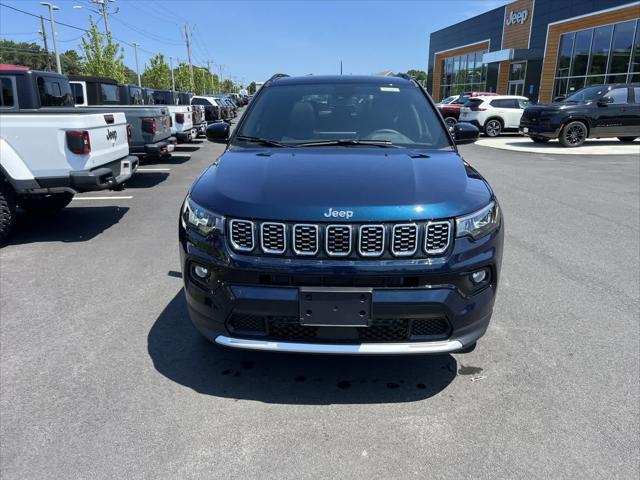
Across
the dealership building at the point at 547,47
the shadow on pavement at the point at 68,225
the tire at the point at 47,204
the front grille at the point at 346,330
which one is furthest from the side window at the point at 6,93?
the dealership building at the point at 547,47

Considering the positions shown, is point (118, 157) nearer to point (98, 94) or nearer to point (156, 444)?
point (156, 444)

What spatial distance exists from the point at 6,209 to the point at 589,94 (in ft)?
54.0

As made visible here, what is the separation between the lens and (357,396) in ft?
9.15

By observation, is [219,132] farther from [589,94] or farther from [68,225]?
[589,94]

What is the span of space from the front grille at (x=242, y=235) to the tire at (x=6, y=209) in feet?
14.2

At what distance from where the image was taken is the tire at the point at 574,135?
622 inches

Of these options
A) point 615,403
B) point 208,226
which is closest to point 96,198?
point 208,226

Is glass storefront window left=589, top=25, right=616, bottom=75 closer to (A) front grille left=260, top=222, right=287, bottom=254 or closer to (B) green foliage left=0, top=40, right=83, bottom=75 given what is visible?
(A) front grille left=260, top=222, right=287, bottom=254

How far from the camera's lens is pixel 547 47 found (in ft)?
106

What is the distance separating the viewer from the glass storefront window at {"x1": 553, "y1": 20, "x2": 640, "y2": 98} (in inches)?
970

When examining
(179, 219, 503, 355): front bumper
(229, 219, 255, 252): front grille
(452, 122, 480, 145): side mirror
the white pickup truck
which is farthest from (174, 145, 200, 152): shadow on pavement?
(229, 219, 255, 252): front grille

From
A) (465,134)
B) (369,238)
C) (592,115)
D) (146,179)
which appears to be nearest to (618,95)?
(592,115)

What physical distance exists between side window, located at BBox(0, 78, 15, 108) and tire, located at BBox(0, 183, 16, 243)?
2.22 meters

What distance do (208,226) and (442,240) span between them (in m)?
1.23
